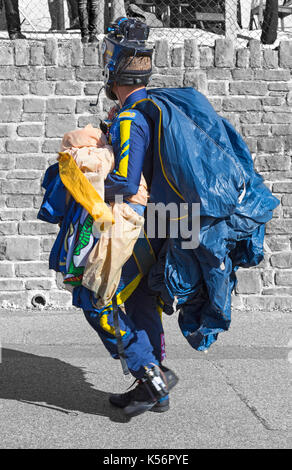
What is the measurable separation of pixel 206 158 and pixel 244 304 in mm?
3465

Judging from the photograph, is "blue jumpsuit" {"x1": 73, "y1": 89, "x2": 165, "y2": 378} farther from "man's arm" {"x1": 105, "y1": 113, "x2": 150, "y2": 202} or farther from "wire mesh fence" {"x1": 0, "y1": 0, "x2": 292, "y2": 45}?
"wire mesh fence" {"x1": 0, "y1": 0, "x2": 292, "y2": 45}

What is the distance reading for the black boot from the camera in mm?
3771

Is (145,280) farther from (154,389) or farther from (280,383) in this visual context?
(280,383)

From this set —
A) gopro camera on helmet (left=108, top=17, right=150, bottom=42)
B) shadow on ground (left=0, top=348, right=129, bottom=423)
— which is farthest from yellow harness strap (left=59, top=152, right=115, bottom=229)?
shadow on ground (left=0, top=348, right=129, bottom=423)

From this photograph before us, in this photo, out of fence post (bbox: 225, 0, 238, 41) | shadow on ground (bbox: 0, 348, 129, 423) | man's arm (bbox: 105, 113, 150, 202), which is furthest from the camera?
fence post (bbox: 225, 0, 238, 41)

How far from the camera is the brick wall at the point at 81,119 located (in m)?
6.63

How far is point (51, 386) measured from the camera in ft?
14.5

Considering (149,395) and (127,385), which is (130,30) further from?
(127,385)

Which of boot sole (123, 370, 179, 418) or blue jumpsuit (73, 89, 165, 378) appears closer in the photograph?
blue jumpsuit (73, 89, 165, 378)

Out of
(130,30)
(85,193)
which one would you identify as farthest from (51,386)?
(130,30)

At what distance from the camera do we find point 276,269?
6.78m

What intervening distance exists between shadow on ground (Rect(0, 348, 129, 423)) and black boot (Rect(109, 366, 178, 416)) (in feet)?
0.24

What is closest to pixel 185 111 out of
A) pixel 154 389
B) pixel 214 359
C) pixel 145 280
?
pixel 145 280

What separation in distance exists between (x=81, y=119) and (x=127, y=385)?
3.09m
